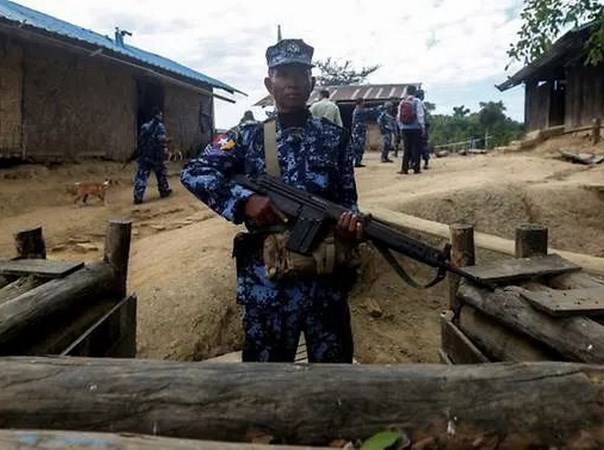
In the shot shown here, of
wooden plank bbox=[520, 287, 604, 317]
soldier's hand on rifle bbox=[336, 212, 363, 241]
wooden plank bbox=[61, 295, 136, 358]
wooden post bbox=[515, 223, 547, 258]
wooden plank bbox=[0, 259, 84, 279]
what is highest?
soldier's hand on rifle bbox=[336, 212, 363, 241]

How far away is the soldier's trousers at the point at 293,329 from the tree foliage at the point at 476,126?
24.8 m

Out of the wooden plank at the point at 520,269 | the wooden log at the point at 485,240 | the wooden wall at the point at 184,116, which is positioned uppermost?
the wooden wall at the point at 184,116

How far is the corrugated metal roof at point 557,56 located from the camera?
47.4ft

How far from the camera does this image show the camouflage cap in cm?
258

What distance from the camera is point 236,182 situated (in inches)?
104

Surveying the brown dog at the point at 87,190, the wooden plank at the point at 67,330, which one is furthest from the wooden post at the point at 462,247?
the brown dog at the point at 87,190

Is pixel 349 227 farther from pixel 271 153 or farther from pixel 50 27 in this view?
pixel 50 27

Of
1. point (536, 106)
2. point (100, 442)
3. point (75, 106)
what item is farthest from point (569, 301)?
point (536, 106)

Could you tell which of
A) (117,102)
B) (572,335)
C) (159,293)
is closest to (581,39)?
(117,102)

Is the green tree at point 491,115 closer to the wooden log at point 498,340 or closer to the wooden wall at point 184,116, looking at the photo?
the wooden wall at point 184,116

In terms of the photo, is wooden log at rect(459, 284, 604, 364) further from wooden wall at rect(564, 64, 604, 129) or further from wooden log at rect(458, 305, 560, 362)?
wooden wall at rect(564, 64, 604, 129)

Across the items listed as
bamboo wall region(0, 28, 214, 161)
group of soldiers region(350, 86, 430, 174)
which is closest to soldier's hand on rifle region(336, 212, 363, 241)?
group of soldiers region(350, 86, 430, 174)

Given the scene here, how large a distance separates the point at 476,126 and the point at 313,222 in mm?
29046

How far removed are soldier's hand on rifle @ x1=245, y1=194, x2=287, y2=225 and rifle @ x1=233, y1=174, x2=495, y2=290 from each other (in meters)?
0.02
